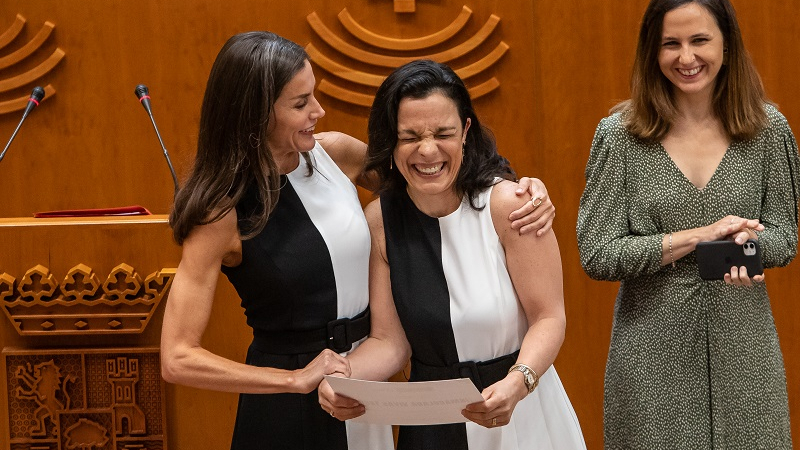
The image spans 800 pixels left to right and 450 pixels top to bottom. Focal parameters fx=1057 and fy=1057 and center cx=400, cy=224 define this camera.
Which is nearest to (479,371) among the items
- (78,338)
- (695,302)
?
(695,302)

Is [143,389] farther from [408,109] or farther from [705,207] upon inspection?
[705,207]

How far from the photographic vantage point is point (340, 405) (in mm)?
2160

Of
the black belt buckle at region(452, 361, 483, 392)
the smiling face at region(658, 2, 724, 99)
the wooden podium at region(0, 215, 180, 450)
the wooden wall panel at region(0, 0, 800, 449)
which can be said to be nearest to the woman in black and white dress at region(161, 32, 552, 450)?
the black belt buckle at region(452, 361, 483, 392)

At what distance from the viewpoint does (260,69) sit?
Answer: 230 centimetres

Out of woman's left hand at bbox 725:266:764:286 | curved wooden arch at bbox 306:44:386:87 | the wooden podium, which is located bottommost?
the wooden podium

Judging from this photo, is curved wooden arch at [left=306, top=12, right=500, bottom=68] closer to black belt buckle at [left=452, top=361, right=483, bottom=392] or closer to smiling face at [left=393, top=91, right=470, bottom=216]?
smiling face at [left=393, top=91, right=470, bottom=216]

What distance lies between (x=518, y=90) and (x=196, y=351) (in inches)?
98.6

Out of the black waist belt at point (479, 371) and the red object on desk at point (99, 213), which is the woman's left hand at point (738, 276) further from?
the red object on desk at point (99, 213)

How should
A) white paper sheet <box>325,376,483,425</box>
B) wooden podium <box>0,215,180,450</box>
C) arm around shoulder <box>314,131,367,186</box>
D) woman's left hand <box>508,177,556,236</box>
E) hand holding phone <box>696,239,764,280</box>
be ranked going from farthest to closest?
wooden podium <box>0,215,180,450</box> < arm around shoulder <box>314,131,367,186</box> < hand holding phone <box>696,239,764,280</box> < woman's left hand <box>508,177,556,236</box> < white paper sheet <box>325,376,483,425</box>

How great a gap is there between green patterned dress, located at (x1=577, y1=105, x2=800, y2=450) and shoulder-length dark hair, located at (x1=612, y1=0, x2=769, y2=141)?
42mm

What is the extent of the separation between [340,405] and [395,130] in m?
0.62

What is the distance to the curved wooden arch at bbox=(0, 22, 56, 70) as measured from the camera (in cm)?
446

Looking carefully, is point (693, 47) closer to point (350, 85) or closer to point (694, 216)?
point (694, 216)

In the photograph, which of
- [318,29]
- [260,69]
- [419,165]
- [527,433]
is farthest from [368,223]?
[318,29]
